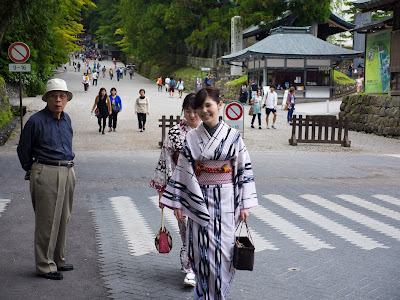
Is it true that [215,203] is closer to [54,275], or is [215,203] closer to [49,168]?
[49,168]

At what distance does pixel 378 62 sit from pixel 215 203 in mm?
23608

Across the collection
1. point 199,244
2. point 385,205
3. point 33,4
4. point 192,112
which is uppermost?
point 33,4

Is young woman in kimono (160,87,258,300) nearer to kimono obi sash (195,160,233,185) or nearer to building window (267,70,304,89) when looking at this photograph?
kimono obi sash (195,160,233,185)

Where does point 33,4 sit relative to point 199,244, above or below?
above

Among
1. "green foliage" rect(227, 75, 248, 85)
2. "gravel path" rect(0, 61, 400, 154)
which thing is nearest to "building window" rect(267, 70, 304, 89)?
"green foliage" rect(227, 75, 248, 85)

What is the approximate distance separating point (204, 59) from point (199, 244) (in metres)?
55.3

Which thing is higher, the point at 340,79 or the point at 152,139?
the point at 340,79

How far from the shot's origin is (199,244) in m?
4.56

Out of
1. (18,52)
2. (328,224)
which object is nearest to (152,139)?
(18,52)

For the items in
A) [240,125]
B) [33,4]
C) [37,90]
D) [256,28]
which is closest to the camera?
[33,4]

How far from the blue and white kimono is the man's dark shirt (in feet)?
5.20

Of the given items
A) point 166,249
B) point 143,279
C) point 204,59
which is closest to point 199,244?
point 166,249

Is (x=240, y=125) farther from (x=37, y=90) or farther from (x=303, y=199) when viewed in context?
(x=37, y=90)

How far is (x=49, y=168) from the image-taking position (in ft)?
18.2
